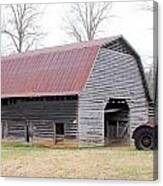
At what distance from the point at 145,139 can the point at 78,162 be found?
0.28 m

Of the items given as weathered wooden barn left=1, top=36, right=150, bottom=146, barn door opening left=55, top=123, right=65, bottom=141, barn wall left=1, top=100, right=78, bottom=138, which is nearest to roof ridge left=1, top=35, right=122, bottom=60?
weathered wooden barn left=1, top=36, right=150, bottom=146

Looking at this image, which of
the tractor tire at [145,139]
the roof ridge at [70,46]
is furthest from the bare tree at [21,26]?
the tractor tire at [145,139]

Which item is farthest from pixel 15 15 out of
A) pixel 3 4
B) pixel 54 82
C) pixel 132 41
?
pixel 132 41

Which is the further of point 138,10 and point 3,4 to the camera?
point 3,4

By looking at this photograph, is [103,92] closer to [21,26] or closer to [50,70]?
[50,70]

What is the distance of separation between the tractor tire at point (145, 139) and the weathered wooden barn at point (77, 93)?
0.03 metres

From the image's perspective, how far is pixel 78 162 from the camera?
2.48 meters

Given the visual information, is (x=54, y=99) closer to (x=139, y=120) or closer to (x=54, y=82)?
(x=54, y=82)

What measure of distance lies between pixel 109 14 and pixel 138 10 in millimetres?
114

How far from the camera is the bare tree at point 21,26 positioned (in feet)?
8.34

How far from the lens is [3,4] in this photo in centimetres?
258

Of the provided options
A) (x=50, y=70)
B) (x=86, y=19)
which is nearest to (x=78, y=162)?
(x=50, y=70)

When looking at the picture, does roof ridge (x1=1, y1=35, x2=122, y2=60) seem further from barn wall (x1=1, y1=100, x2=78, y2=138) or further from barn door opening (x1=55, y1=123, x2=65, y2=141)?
barn door opening (x1=55, y1=123, x2=65, y2=141)

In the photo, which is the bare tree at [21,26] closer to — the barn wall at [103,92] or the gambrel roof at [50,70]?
the gambrel roof at [50,70]
